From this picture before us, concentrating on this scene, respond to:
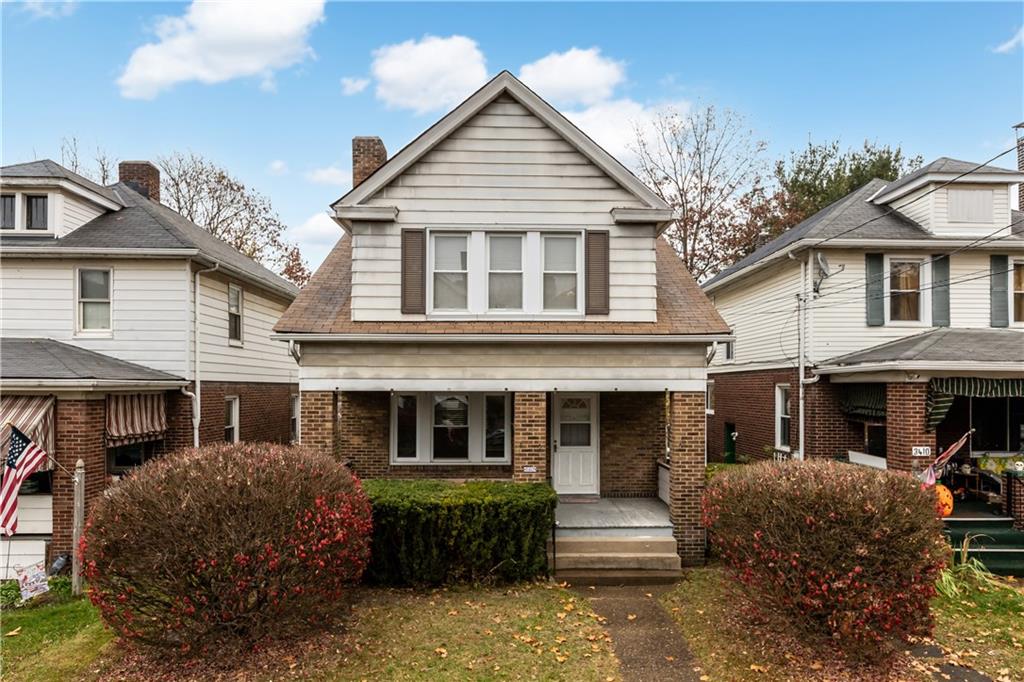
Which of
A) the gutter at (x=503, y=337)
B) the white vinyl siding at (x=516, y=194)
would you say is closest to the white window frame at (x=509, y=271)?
the white vinyl siding at (x=516, y=194)

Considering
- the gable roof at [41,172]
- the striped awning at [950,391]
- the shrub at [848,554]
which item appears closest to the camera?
A: the shrub at [848,554]

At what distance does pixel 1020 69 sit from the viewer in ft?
32.9


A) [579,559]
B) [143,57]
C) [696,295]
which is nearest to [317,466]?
[579,559]

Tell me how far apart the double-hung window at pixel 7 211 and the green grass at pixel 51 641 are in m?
8.00

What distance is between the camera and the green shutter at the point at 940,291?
13258 millimetres

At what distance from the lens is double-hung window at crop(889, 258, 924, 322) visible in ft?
43.8

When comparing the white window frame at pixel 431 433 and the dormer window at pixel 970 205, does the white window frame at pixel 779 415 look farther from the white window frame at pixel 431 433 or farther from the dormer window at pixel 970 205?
the white window frame at pixel 431 433

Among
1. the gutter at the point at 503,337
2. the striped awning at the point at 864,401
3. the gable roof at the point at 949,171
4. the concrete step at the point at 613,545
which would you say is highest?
the gable roof at the point at 949,171

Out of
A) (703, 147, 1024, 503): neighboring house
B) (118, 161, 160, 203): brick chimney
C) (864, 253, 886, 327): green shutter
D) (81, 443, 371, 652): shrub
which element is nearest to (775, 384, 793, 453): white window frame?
(703, 147, 1024, 503): neighboring house

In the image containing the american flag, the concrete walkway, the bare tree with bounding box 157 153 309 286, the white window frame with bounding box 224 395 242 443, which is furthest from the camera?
the bare tree with bounding box 157 153 309 286

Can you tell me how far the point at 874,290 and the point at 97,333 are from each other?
17.0 meters

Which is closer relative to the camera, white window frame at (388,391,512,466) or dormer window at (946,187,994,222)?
white window frame at (388,391,512,466)

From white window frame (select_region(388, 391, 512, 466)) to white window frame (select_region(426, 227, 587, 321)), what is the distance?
222 cm

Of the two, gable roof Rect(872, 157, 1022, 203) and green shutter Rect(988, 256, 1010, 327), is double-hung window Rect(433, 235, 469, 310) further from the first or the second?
green shutter Rect(988, 256, 1010, 327)
